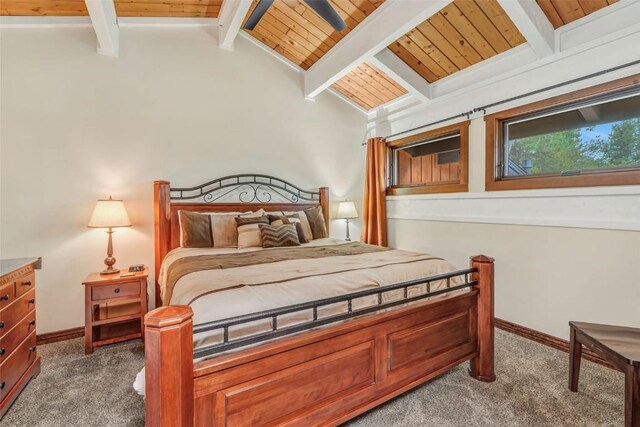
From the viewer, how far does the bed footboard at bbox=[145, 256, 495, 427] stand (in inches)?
40.8

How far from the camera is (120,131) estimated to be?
9.87 feet

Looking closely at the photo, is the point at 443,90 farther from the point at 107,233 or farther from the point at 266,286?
the point at 107,233

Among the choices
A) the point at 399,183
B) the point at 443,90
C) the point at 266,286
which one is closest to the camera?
the point at 266,286

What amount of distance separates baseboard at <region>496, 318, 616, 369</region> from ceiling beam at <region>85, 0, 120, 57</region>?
15.1 ft

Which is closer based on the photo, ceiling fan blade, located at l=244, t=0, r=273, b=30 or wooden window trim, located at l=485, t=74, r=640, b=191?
ceiling fan blade, located at l=244, t=0, r=273, b=30

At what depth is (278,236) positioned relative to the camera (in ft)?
9.57

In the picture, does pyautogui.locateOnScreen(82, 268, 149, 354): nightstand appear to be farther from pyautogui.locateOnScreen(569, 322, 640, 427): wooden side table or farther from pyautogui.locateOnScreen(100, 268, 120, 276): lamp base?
pyautogui.locateOnScreen(569, 322, 640, 427): wooden side table

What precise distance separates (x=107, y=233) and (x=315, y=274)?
2362 millimetres

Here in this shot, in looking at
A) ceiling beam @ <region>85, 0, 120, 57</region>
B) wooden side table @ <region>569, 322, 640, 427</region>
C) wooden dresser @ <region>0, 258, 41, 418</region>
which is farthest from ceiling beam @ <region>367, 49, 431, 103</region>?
wooden dresser @ <region>0, 258, 41, 418</region>

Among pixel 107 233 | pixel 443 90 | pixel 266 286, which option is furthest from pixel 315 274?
pixel 443 90

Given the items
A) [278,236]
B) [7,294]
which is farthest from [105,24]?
[278,236]

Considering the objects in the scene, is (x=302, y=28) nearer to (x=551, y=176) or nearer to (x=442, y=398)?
(x=551, y=176)

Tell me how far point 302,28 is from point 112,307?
3.43m

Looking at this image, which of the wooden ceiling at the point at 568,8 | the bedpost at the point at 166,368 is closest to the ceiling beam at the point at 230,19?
the wooden ceiling at the point at 568,8
